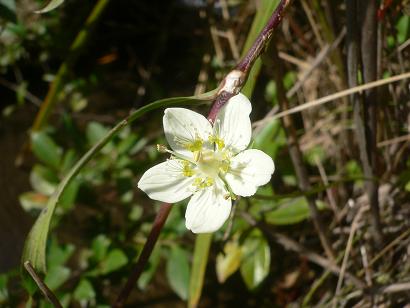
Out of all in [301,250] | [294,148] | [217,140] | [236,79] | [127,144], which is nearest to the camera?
[236,79]

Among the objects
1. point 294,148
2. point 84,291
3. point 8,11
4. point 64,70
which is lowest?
point 84,291

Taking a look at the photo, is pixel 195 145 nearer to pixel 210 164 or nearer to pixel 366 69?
pixel 210 164

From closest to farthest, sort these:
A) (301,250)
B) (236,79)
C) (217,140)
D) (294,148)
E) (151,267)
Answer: (236,79), (217,140), (294,148), (301,250), (151,267)

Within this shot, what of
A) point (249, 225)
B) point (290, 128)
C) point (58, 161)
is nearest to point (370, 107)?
point (290, 128)

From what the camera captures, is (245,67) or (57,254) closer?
(245,67)

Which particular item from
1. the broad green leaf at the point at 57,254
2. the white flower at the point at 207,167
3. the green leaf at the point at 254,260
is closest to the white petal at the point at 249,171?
the white flower at the point at 207,167

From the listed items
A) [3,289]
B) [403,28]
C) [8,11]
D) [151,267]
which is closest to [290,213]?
[151,267]

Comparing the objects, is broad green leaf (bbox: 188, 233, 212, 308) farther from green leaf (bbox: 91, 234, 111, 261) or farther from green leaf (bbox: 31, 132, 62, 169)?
green leaf (bbox: 31, 132, 62, 169)

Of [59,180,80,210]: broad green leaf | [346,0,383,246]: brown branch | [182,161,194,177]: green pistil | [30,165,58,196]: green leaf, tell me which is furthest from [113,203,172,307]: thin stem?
[30,165,58,196]: green leaf
